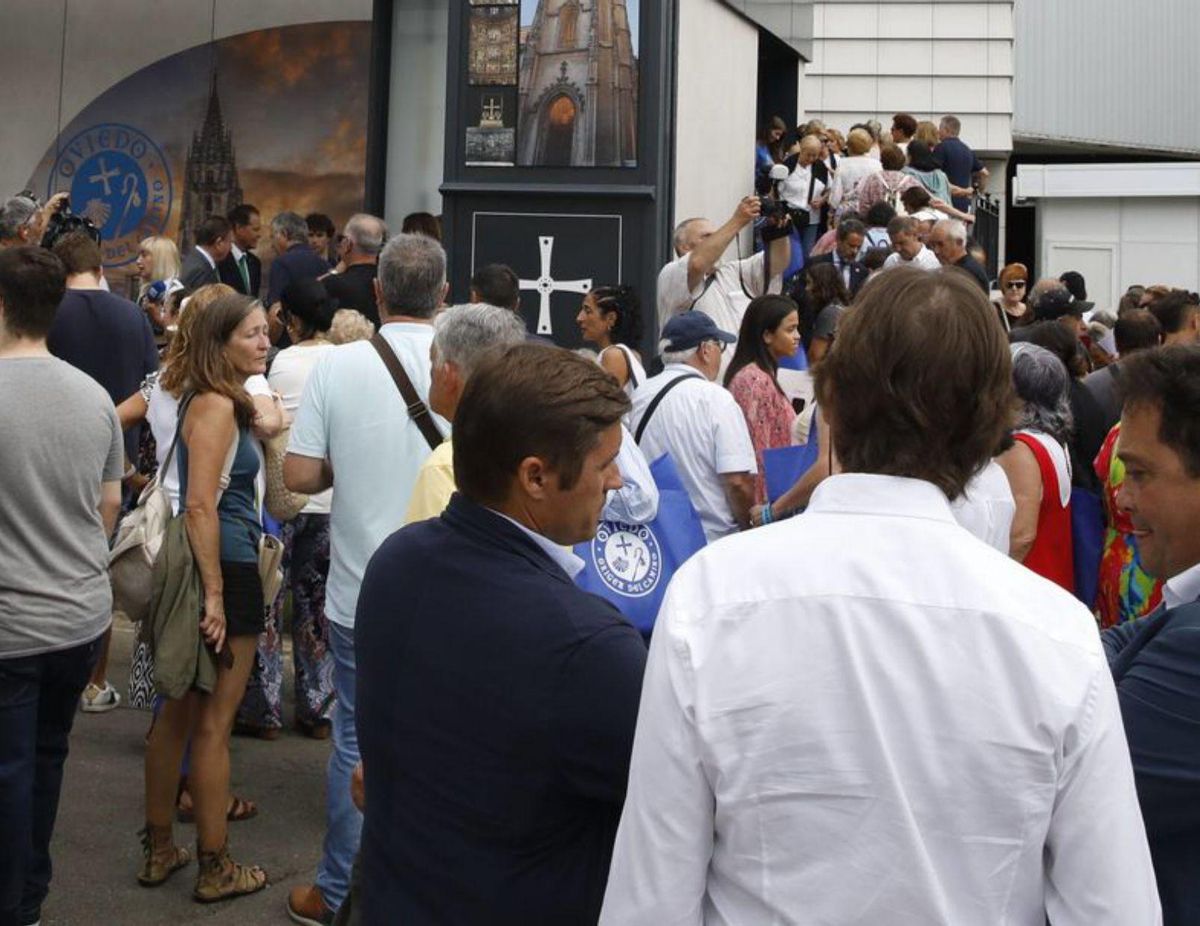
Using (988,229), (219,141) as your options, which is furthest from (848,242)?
(988,229)

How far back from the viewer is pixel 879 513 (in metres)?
2.03

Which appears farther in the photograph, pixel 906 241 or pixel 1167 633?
pixel 906 241

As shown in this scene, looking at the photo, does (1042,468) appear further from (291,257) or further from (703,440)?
(291,257)

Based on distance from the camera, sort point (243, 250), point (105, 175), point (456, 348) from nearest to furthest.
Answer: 1. point (456, 348)
2. point (243, 250)
3. point (105, 175)

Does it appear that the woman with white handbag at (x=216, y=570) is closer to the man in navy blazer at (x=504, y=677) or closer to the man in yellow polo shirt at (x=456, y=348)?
the man in yellow polo shirt at (x=456, y=348)

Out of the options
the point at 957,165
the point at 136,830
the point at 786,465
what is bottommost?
the point at 136,830

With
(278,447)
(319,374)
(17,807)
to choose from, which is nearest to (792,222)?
(278,447)

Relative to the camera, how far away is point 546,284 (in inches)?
427

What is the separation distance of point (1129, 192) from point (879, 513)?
64.8 feet

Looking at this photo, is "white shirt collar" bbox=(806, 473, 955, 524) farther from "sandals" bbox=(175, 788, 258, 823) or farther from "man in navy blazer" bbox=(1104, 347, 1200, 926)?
"sandals" bbox=(175, 788, 258, 823)

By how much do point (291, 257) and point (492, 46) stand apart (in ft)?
6.27

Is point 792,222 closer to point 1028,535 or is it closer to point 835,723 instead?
point 1028,535

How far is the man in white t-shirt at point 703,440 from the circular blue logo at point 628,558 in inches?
54.7

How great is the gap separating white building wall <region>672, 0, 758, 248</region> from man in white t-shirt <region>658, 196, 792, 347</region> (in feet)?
6.85
